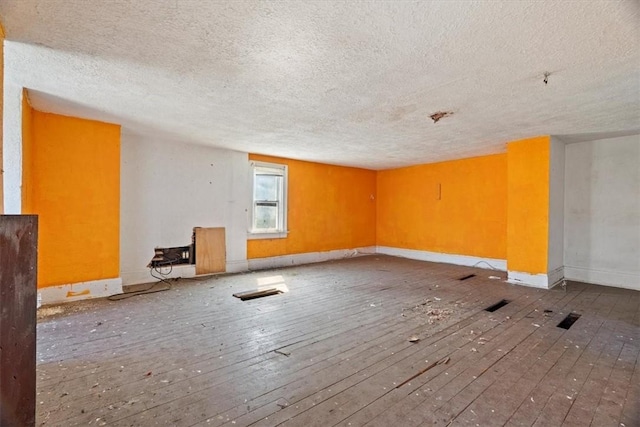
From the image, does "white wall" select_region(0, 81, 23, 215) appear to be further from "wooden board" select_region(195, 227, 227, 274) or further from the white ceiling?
"wooden board" select_region(195, 227, 227, 274)

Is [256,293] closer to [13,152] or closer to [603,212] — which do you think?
[13,152]

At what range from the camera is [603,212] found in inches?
199

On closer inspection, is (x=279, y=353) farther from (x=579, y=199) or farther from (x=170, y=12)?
(x=579, y=199)

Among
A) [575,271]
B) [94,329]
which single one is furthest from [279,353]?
[575,271]

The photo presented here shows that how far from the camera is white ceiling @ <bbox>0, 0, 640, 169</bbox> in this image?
6.02 ft

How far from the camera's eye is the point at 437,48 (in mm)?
2203

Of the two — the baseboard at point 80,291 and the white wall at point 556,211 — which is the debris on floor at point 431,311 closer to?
the white wall at point 556,211

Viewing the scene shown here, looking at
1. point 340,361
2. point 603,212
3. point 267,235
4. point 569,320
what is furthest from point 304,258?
point 603,212

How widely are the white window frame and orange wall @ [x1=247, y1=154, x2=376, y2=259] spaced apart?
105 millimetres

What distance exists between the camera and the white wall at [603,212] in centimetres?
479

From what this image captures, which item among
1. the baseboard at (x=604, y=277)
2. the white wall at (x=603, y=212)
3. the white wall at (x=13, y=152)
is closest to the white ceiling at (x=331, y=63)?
the white wall at (x=13, y=152)

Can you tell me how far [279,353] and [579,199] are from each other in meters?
5.77

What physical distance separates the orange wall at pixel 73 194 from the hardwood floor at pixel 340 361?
2.05 ft

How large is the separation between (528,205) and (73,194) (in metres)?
6.78
